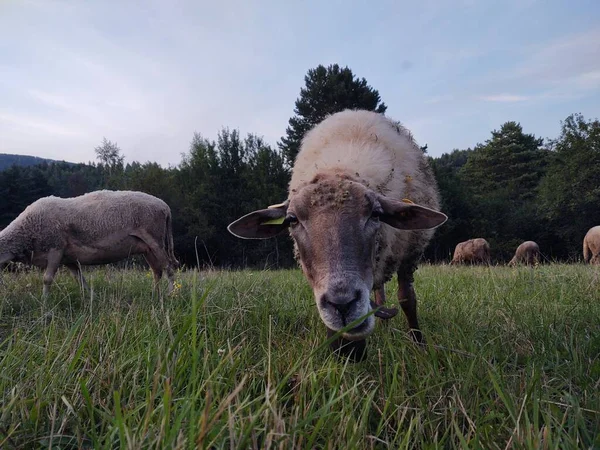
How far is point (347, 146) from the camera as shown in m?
3.86

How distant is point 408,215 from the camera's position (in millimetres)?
3188

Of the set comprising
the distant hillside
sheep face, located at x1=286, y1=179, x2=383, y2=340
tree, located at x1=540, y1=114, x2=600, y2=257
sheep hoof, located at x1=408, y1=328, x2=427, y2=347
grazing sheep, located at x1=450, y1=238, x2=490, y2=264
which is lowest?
grazing sheep, located at x1=450, y1=238, x2=490, y2=264

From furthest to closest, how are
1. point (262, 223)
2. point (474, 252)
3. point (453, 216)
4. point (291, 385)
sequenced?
point (453, 216), point (474, 252), point (262, 223), point (291, 385)

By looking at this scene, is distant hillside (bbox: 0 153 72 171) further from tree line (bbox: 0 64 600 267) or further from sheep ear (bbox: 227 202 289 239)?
sheep ear (bbox: 227 202 289 239)

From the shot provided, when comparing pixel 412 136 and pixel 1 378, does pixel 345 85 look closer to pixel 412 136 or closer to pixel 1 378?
pixel 412 136

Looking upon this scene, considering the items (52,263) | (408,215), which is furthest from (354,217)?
(52,263)

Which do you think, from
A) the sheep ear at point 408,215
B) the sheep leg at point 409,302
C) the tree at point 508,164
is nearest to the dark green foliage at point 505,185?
the tree at point 508,164

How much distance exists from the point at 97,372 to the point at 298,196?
1656mm

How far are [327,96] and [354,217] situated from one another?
32.7 metres

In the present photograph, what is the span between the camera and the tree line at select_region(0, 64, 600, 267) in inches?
1350

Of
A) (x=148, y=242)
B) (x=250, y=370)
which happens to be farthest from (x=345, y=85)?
(x=250, y=370)

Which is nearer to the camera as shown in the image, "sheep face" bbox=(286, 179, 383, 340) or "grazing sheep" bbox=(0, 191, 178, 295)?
"sheep face" bbox=(286, 179, 383, 340)

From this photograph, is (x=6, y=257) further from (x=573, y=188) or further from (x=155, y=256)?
(x=573, y=188)

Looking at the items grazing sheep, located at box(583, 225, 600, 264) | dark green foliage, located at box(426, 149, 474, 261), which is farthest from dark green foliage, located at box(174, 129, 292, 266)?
grazing sheep, located at box(583, 225, 600, 264)
